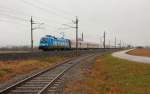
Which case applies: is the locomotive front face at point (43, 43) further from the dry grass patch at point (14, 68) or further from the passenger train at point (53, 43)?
the dry grass patch at point (14, 68)

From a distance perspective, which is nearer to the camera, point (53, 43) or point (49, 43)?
point (49, 43)

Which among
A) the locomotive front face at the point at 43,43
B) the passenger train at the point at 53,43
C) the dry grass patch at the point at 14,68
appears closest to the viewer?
the dry grass patch at the point at 14,68

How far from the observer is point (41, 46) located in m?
62.6

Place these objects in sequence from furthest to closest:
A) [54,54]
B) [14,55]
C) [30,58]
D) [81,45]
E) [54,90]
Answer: [81,45], [54,54], [30,58], [14,55], [54,90]

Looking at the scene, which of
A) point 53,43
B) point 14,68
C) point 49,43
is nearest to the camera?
point 14,68

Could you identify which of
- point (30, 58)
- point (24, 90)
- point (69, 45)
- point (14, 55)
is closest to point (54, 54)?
point (30, 58)

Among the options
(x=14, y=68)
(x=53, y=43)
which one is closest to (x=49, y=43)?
(x=53, y=43)

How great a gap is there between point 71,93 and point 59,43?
2127 inches

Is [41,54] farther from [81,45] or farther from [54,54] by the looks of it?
[81,45]

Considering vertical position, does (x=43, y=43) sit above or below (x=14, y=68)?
above

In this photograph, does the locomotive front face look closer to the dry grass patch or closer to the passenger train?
the passenger train

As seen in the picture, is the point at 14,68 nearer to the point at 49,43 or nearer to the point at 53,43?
the point at 49,43

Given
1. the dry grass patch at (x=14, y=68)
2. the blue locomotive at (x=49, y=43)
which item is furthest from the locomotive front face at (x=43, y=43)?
the dry grass patch at (x=14, y=68)

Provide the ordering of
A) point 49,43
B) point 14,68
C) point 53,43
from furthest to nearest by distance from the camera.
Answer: point 53,43 < point 49,43 < point 14,68
